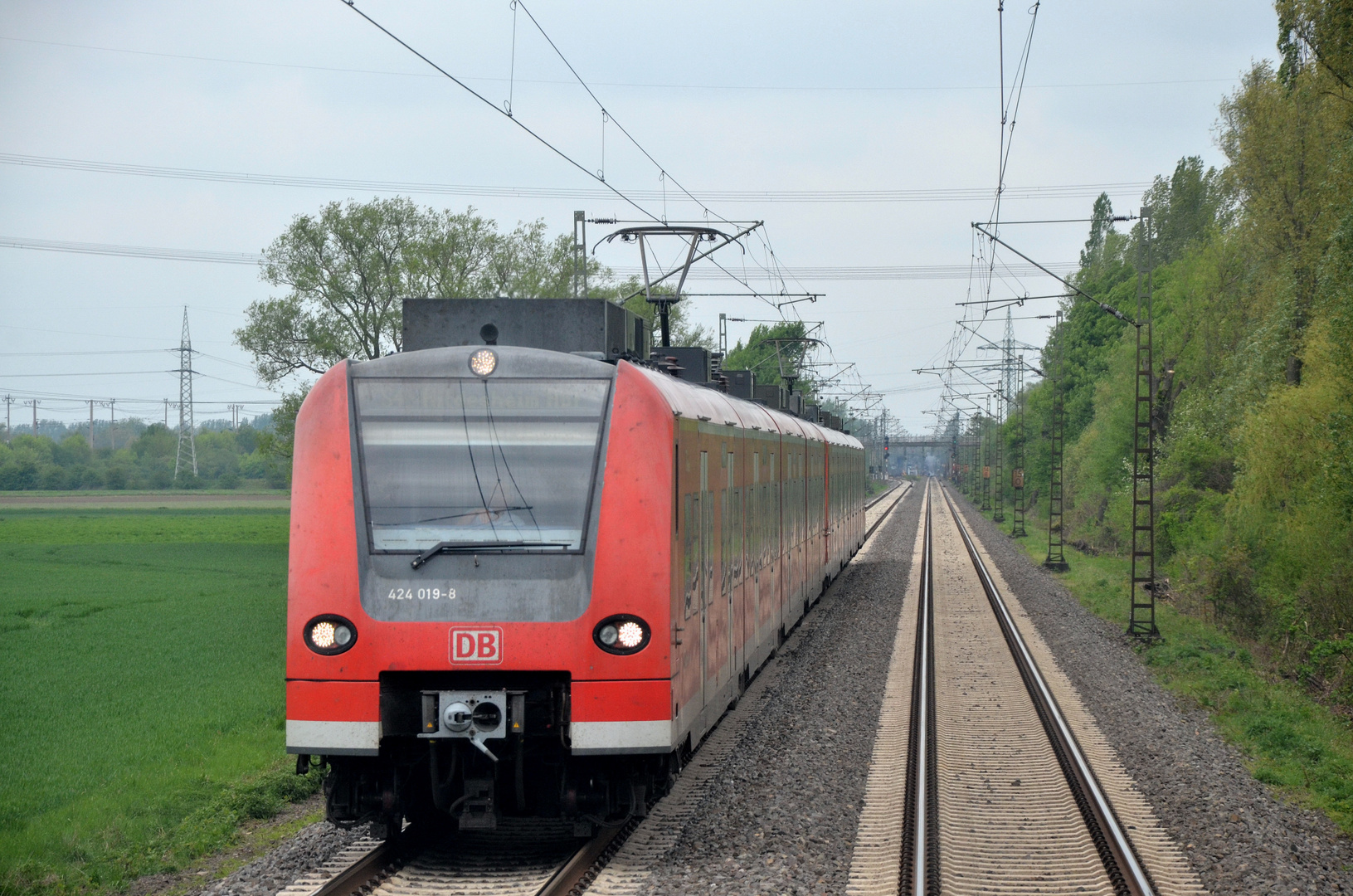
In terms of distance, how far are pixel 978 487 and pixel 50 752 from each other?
267 feet

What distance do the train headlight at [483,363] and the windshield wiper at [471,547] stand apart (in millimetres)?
1056

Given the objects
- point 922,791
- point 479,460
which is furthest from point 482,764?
point 922,791

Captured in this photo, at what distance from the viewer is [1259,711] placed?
13.4m

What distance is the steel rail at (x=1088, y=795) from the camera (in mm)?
7352

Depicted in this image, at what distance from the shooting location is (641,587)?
702 cm

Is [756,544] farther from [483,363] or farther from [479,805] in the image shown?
[479,805]

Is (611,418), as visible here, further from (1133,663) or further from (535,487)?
(1133,663)

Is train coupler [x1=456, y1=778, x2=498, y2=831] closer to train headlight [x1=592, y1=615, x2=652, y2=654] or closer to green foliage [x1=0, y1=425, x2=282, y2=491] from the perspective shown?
train headlight [x1=592, y1=615, x2=652, y2=654]

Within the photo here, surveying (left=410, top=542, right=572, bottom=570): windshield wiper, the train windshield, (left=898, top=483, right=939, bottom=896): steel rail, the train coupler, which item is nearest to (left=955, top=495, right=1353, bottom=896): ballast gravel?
(left=898, top=483, right=939, bottom=896): steel rail

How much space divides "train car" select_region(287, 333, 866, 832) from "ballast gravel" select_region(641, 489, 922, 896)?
62 centimetres

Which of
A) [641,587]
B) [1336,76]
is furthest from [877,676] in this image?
[1336,76]

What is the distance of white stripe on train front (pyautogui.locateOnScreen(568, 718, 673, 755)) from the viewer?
22.5 feet

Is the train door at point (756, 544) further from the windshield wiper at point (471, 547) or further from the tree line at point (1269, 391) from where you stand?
the tree line at point (1269, 391)

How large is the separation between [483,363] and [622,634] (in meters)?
1.85
